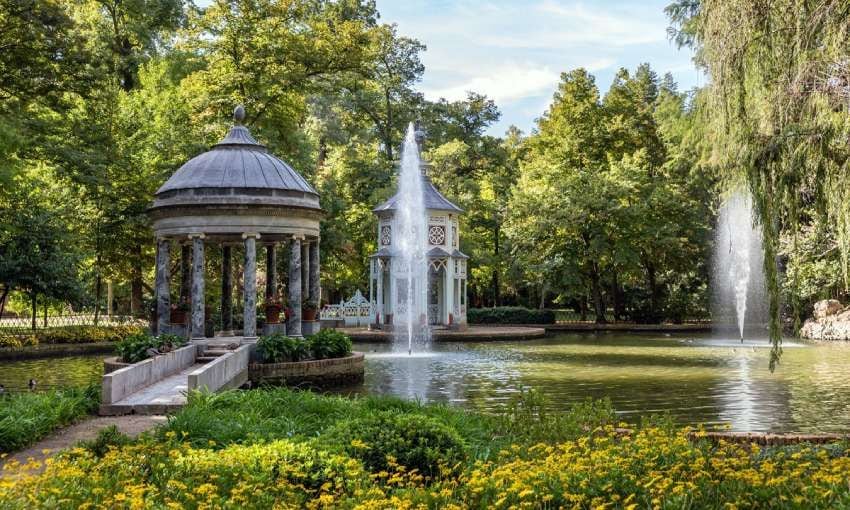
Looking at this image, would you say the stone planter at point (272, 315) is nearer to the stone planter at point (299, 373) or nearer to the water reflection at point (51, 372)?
the stone planter at point (299, 373)

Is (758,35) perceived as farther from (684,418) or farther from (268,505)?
(268,505)

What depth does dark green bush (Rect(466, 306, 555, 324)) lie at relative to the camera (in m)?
43.3

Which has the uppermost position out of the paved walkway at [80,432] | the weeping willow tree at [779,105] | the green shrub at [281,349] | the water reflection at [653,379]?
the weeping willow tree at [779,105]

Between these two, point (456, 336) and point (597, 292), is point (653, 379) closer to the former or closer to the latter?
point (456, 336)

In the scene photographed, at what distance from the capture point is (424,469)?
25.7ft

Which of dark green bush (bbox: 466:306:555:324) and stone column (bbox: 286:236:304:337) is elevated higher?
stone column (bbox: 286:236:304:337)

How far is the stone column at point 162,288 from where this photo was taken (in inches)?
848

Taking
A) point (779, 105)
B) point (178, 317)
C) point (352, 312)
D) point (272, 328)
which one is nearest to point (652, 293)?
point (352, 312)

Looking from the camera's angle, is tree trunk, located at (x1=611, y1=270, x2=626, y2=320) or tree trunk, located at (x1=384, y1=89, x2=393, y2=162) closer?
tree trunk, located at (x1=611, y1=270, x2=626, y2=320)

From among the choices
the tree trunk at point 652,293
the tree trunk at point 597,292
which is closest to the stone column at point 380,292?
the tree trunk at point 597,292

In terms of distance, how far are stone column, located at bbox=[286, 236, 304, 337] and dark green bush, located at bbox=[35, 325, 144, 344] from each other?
30.8ft

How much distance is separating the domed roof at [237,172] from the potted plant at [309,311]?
3272mm

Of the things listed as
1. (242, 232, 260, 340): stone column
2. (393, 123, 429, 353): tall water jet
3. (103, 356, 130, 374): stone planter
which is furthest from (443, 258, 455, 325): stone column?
(103, 356, 130, 374): stone planter

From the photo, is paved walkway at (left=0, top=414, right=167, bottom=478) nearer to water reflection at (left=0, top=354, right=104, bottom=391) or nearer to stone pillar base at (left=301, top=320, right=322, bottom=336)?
water reflection at (left=0, top=354, right=104, bottom=391)
